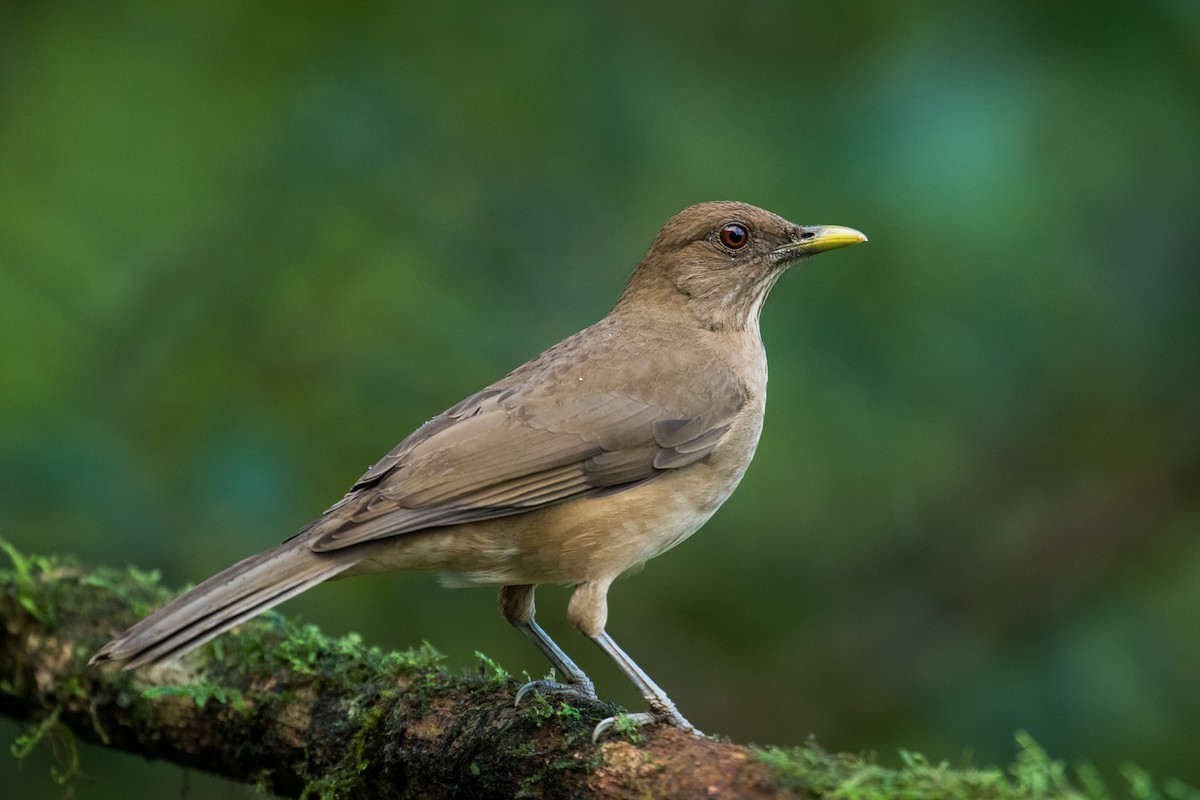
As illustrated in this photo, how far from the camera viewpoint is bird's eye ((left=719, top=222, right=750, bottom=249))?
237 inches

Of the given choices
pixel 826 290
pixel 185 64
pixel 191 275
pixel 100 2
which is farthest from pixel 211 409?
pixel 826 290

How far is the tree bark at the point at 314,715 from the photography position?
3.71 meters

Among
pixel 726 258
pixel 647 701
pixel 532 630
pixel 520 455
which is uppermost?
pixel 726 258

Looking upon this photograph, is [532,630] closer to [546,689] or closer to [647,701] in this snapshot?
[647,701]

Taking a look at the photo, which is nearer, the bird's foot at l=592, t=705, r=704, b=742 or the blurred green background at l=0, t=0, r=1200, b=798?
the bird's foot at l=592, t=705, r=704, b=742

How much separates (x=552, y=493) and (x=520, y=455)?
0.18 m

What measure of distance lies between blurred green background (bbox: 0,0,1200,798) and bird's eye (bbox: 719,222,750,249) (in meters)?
0.56

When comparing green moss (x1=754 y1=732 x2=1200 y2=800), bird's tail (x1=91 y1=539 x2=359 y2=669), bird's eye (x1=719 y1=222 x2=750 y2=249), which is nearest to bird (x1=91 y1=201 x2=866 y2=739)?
bird's tail (x1=91 y1=539 x2=359 y2=669)

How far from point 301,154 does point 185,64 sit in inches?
28.9

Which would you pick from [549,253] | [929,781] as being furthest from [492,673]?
[549,253]

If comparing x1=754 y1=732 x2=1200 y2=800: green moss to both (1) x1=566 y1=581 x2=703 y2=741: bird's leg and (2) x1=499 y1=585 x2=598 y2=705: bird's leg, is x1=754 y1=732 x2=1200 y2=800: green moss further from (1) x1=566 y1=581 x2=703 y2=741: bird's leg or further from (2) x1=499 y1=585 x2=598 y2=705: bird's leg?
(2) x1=499 y1=585 x2=598 y2=705: bird's leg

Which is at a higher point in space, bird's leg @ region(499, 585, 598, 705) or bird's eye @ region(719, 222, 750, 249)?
bird's eye @ region(719, 222, 750, 249)

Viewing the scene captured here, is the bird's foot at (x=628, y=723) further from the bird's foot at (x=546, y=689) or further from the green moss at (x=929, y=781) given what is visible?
the green moss at (x=929, y=781)

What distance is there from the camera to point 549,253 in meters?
7.08
